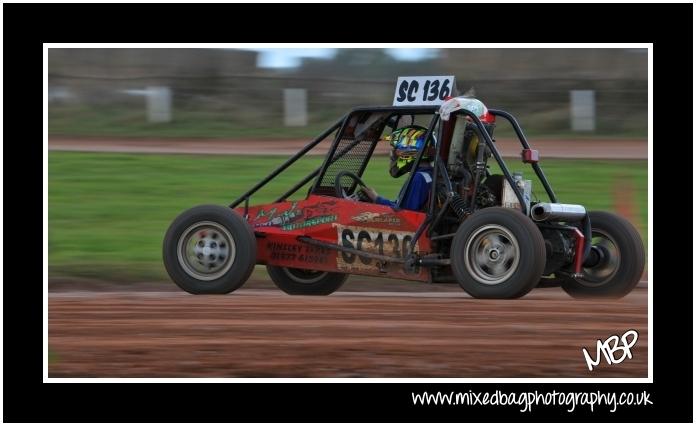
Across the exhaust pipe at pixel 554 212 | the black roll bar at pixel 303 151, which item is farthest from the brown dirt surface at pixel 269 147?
the exhaust pipe at pixel 554 212

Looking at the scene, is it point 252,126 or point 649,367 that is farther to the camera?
point 252,126

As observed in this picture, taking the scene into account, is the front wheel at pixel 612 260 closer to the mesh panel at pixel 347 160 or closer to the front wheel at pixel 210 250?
the mesh panel at pixel 347 160

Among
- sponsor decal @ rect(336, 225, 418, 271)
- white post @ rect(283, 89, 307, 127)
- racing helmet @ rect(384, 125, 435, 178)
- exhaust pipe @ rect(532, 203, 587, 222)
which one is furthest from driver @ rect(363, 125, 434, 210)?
white post @ rect(283, 89, 307, 127)

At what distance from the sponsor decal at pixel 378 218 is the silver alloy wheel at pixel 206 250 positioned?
118 centimetres

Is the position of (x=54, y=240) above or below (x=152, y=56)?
below

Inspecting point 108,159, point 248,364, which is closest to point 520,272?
point 248,364

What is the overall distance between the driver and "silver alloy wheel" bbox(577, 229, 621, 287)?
159 cm

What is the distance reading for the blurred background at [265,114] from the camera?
19.2 m

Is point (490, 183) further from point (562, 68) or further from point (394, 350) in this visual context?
point (562, 68)

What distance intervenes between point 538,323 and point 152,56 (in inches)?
624

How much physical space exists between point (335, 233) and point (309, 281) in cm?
109

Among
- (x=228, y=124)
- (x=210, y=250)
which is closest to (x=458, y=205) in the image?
(x=210, y=250)

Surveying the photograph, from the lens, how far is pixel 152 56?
24391 mm

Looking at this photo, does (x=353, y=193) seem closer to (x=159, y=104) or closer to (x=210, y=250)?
(x=210, y=250)
